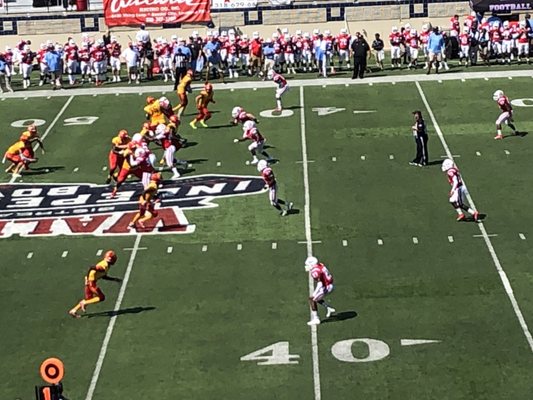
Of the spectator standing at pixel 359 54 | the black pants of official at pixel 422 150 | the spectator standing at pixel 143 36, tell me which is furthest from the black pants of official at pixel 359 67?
the black pants of official at pixel 422 150

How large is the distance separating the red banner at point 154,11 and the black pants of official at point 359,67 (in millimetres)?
7999

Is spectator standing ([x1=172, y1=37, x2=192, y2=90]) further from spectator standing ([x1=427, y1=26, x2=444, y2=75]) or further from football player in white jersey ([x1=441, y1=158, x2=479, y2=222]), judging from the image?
football player in white jersey ([x1=441, y1=158, x2=479, y2=222])

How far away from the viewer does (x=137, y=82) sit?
136ft

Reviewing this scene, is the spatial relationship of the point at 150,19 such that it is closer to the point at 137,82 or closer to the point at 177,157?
the point at 137,82

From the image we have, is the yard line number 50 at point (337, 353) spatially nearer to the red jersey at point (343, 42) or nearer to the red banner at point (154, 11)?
the red jersey at point (343, 42)

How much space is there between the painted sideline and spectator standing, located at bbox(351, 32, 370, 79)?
0.30 m

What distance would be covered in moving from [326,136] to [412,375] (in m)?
15.1

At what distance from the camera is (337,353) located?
65.9ft

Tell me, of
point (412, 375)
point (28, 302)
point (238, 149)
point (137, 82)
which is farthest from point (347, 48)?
point (412, 375)

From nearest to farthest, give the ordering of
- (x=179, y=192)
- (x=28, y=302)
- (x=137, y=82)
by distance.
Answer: (x=28, y=302)
(x=179, y=192)
(x=137, y=82)

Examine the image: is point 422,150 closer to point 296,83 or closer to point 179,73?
point 296,83

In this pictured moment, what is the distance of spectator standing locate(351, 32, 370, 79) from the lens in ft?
129

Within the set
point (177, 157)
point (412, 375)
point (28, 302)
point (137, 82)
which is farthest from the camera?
point (137, 82)

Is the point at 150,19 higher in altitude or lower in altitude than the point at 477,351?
higher
